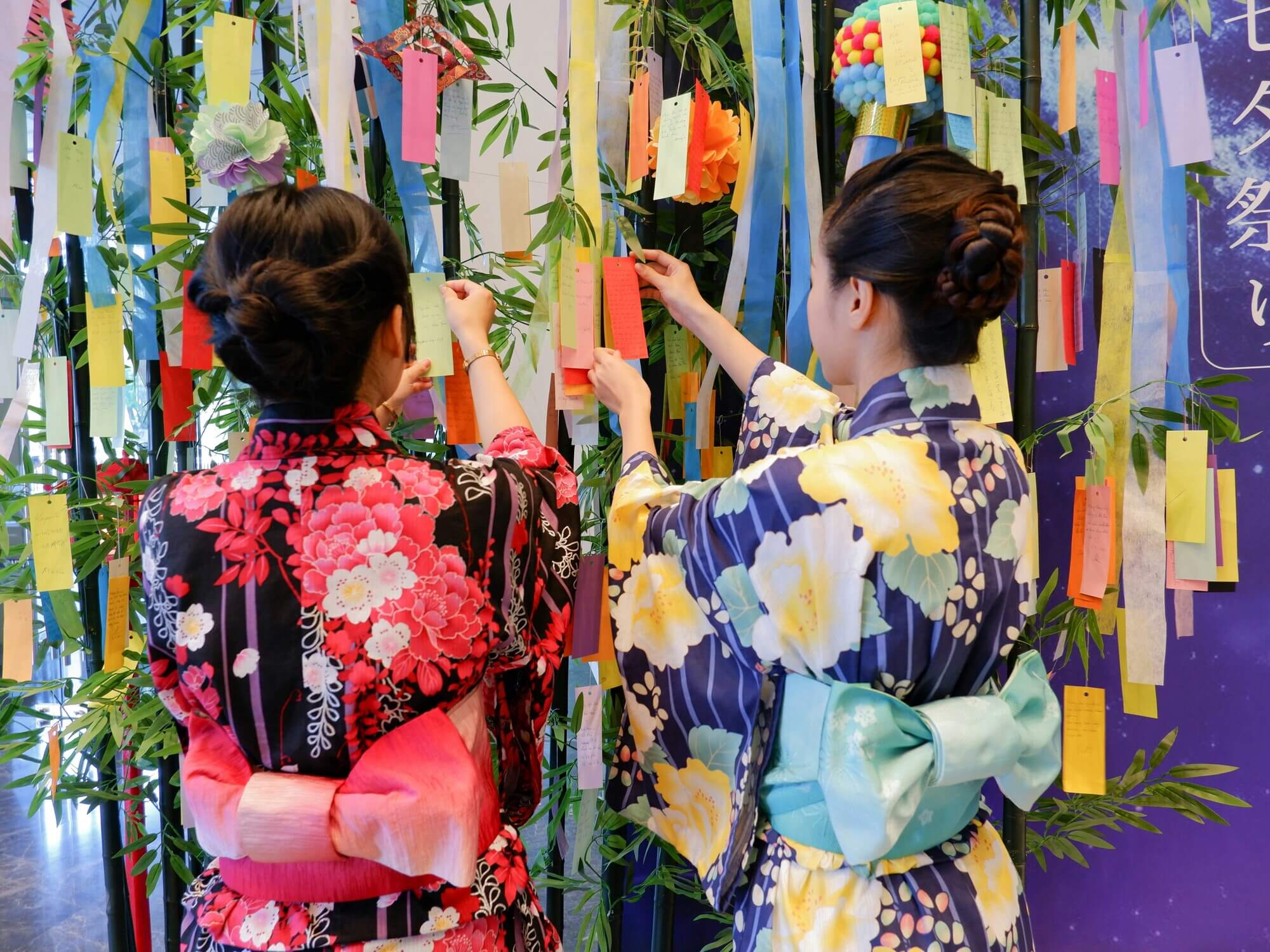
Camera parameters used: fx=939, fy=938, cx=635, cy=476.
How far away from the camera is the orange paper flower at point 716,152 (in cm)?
142

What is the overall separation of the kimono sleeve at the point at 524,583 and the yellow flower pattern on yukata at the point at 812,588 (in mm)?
227

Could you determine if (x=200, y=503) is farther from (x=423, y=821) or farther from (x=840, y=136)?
(x=840, y=136)

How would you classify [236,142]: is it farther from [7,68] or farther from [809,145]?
[809,145]

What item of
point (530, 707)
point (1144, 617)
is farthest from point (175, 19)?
point (1144, 617)

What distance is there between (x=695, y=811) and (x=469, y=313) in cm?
72

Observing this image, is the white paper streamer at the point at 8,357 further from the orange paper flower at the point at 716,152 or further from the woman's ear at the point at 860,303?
the woman's ear at the point at 860,303

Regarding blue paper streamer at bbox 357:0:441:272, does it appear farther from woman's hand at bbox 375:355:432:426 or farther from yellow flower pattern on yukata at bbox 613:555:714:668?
yellow flower pattern on yukata at bbox 613:555:714:668

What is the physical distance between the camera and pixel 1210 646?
1.96 meters

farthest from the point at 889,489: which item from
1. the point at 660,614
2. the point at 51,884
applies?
the point at 51,884

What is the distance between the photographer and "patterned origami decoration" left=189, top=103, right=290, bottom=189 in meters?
1.23

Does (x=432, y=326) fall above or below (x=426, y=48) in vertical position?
below

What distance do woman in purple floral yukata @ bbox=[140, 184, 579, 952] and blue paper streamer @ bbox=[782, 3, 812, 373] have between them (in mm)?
699

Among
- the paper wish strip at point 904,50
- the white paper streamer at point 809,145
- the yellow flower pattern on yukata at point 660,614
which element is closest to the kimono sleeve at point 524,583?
the yellow flower pattern on yukata at point 660,614

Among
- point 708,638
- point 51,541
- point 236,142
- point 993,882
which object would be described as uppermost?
point 236,142
